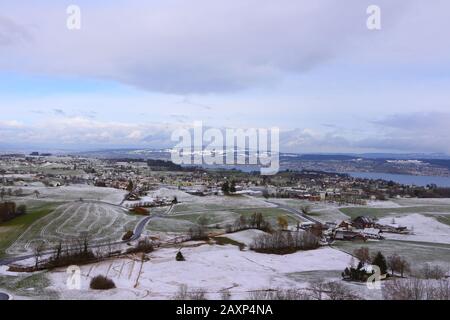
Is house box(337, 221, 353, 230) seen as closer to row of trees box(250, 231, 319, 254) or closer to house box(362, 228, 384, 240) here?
house box(362, 228, 384, 240)

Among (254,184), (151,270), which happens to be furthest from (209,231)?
(254,184)

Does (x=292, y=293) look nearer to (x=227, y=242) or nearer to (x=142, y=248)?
(x=142, y=248)

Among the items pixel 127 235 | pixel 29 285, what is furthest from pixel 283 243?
pixel 29 285

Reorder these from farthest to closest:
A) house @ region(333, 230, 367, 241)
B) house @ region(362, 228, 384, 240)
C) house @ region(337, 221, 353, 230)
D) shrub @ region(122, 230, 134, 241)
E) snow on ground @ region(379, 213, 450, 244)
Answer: house @ region(337, 221, 353, 230), snow on ground @ region(379, 213, 450, 244), house @ region(362, 228, 384, 240), house @ region(333, 230, 367, 241), shrub @ region(122, 230, 134, 241)

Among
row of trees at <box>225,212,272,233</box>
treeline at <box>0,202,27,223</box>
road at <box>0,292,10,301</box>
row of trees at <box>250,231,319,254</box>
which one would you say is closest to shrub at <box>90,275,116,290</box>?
road at <box>0,292,10,301</box>

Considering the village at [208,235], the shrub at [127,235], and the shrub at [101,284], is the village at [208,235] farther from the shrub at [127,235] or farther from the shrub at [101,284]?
the shrub at [101,284]

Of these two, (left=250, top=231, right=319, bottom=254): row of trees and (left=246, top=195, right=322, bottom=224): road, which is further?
(left=246, top=195, right=322, bottom=224): road

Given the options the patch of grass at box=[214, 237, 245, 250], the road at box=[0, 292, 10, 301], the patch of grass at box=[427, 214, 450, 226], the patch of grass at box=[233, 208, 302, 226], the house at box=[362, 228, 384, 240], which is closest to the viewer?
the road at box=[0, 292, 10, 301]

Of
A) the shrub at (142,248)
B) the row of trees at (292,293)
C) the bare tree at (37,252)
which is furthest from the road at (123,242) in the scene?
the row of trees at (292,293)

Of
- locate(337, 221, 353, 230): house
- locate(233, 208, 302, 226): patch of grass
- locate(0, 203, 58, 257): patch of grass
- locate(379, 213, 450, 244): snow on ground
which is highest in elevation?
locate(0, 203, 58, 257): patch of grass
